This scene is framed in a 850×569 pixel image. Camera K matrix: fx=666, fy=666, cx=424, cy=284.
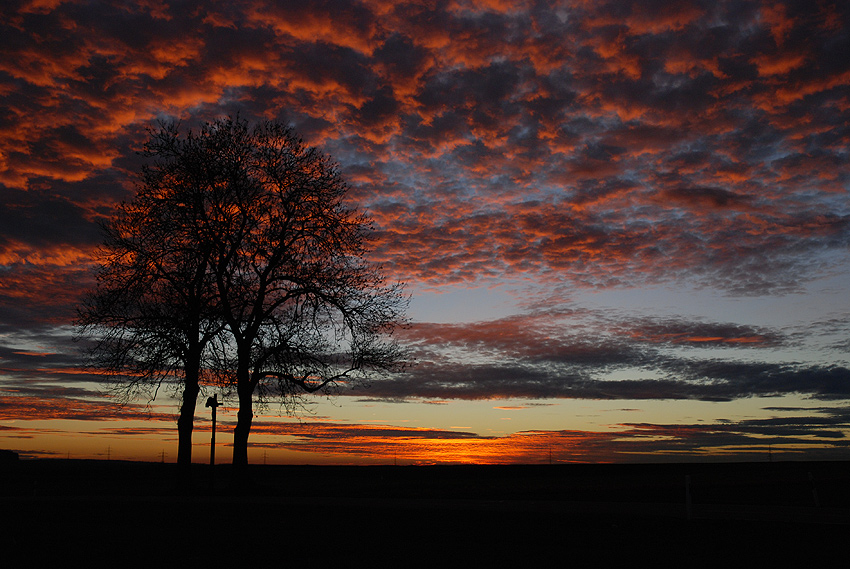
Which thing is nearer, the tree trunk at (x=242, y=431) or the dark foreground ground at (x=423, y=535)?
the dark foreground ground at (x=423, y=535)

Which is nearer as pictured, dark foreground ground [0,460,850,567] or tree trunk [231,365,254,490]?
dark foreground ground [0,460,850,567]

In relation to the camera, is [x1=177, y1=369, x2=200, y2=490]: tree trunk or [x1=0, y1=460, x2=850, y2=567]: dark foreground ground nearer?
[x1=0, y1=460, x2=850, y2=567]: dark foreground ground

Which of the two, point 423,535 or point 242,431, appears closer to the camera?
point 423,535

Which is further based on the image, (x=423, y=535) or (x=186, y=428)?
(x=186, y=428)

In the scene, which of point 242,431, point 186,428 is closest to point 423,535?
point 242,431

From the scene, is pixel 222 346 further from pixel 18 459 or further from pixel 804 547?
pixel 18 459

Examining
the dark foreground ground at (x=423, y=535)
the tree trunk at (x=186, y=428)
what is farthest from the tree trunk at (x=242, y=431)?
the dark foreground ground at (x=423, y=535)

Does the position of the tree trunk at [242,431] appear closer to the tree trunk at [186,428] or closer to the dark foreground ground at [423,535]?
the tree trunk at [186,428]

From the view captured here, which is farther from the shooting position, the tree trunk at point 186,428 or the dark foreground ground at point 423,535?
the tree trunk at point 186,428

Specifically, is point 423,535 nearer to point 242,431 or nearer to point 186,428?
point 242,431

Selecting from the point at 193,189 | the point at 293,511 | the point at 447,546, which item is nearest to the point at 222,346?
the point at 193,189

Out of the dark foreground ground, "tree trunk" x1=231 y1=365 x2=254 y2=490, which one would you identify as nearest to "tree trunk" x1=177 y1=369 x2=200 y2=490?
"tree trunk" x1=231 y1=365 x2=254 y2=490

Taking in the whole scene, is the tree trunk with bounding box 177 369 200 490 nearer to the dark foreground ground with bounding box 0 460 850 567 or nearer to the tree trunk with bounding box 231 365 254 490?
the tree trunk with bounding box 231 365 254 490

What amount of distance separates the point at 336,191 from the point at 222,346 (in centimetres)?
812
